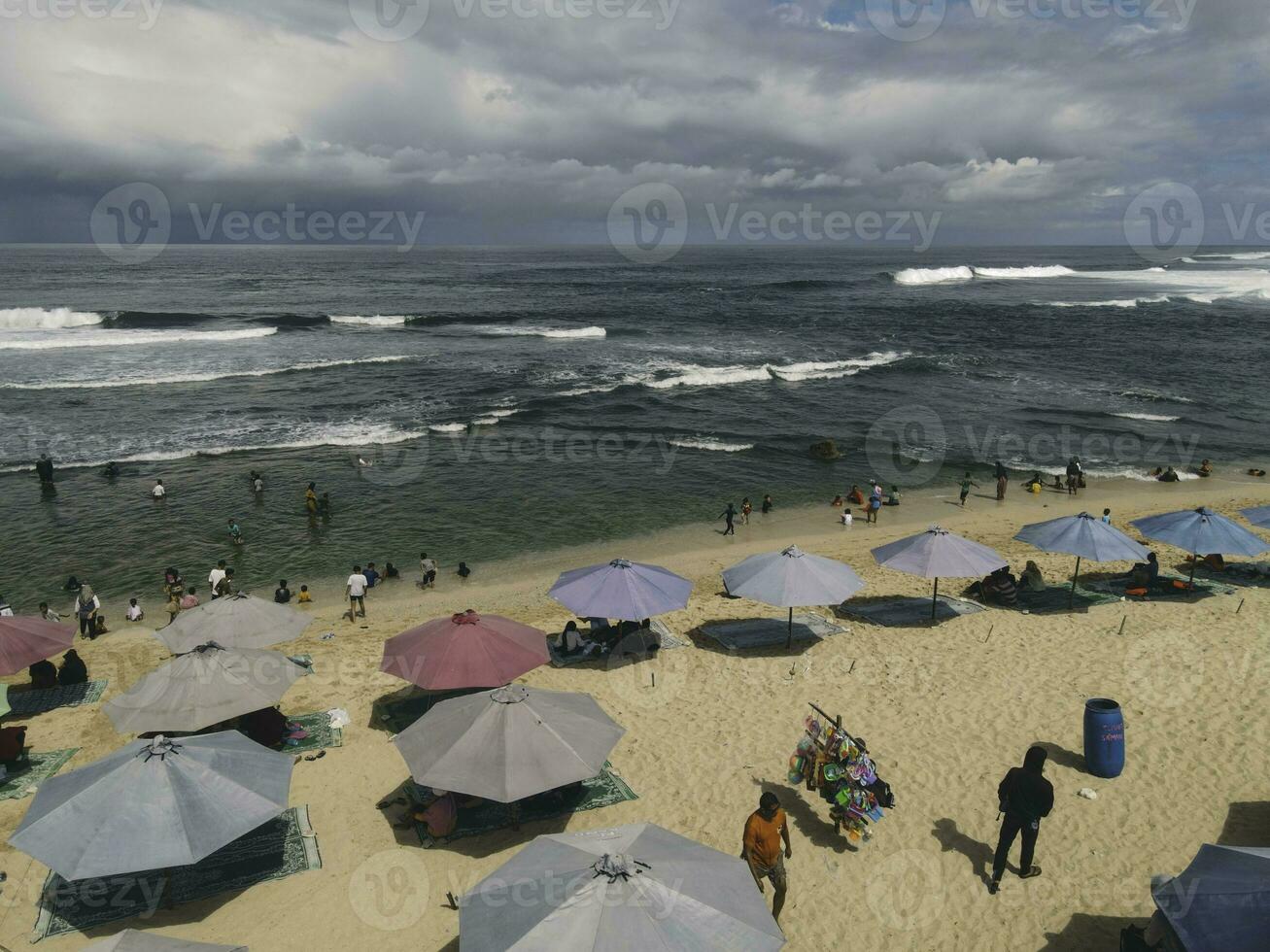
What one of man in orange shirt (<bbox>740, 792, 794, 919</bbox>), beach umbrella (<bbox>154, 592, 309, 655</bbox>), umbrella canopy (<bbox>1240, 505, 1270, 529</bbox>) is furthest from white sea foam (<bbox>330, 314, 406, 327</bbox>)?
man in orange shirt (<bbox>740, 792, 794, 919</bbox>)

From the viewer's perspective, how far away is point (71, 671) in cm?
1442

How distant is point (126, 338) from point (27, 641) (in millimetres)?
58597

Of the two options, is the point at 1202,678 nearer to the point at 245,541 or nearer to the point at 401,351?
the point at 245,541

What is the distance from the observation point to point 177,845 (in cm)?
804

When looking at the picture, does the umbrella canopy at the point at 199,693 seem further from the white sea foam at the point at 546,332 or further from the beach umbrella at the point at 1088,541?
the white sea foam at the point at 546,332

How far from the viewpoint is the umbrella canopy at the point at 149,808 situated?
7.89m

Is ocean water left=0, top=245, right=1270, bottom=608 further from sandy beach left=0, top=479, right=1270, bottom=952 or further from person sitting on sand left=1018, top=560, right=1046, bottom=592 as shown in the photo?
person sitting on sand left=1018, top=560, right=1046, bottom=592

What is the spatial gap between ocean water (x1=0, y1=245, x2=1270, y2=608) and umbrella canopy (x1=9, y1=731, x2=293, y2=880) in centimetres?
1379

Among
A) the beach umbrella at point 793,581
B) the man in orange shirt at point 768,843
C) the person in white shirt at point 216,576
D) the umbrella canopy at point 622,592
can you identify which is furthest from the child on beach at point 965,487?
the person in white shirt at point 216,576

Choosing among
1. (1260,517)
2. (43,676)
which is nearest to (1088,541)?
(1260,517)

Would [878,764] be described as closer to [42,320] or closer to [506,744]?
[506,744]

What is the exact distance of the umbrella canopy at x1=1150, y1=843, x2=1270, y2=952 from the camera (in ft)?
19.8

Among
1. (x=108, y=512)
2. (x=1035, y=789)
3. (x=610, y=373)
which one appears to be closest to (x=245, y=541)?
(x=108, y=512)

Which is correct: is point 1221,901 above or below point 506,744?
above
